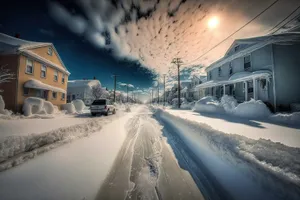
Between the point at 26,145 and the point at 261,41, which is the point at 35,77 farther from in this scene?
the point at 261,41

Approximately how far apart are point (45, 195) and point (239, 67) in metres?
22.3

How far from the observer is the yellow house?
1144 centimetres

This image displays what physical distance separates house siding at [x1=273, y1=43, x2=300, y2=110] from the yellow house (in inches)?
1054

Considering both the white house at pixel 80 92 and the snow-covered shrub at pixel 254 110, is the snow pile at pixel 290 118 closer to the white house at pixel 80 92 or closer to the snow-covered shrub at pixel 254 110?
the snow-covered shrub at pixel 254 110

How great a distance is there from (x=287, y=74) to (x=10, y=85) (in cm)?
2909

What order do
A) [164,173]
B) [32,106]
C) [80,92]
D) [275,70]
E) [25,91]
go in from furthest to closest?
[80,92], [25,91], [275,70], [32,106], [164,173]

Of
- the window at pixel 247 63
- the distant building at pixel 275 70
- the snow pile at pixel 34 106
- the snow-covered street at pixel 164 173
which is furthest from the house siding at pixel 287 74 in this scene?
the snow pile at pixel 34 106

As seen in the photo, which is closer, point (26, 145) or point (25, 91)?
point (26, 145)

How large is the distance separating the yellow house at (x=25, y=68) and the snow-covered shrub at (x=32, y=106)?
1541 millimetres

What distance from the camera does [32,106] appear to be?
11.2 meters

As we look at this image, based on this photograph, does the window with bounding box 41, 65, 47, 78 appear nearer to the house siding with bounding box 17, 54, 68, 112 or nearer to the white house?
the house siding with bounding box 17, 54, 68, 112

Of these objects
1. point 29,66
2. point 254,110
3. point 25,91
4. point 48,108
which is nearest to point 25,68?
point 29,66

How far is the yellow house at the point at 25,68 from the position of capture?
37.5ft

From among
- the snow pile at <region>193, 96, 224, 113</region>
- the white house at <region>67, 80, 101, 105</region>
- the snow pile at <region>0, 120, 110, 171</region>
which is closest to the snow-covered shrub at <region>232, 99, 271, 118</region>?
the snow pile at <region>193, 96, 224, 113</region>
